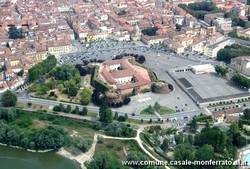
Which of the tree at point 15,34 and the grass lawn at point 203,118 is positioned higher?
the tree at point 15,34

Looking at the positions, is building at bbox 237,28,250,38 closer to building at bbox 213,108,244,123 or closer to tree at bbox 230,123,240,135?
building at bbox 213,108,244,123

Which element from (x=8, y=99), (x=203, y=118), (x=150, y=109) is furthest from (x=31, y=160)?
(x=203, y=118)

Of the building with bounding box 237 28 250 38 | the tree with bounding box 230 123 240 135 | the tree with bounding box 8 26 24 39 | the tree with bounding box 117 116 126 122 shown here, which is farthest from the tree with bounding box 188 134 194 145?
the tree with bounding box 8 26 24 39

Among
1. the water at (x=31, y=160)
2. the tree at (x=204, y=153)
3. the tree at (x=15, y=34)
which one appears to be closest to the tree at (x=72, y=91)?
the water at (x=31, y=160)

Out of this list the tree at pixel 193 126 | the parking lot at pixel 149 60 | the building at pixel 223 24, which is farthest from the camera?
the building at pixel 223 24

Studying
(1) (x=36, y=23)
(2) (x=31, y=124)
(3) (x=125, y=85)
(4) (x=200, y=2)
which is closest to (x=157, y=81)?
(3) (x=125, y=85)

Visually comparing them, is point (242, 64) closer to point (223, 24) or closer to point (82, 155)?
point (223, 24)

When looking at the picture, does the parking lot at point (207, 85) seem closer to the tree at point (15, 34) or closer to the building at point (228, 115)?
the building at point (228, 115)

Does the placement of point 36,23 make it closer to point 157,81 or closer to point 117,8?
point 117,8
